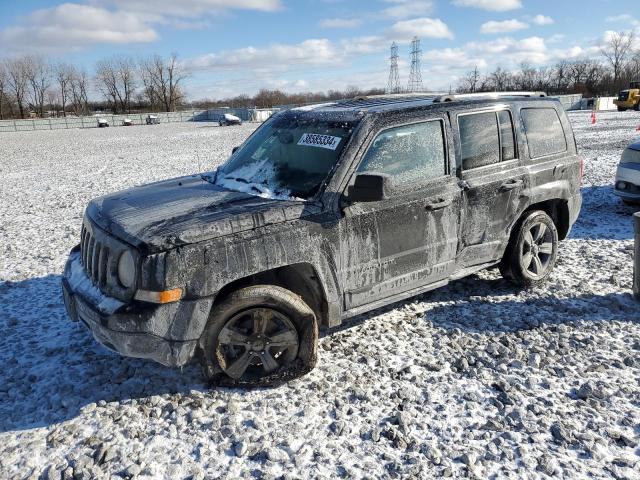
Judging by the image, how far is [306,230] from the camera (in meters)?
3.60

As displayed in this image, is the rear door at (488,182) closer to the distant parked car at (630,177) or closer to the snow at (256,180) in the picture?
the snow at (256,180)

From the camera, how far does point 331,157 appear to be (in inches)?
155

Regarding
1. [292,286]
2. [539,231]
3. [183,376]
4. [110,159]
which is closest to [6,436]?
[183,376]

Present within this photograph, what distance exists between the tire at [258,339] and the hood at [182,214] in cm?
49

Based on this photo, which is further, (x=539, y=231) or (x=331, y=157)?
(x=539, y=231)

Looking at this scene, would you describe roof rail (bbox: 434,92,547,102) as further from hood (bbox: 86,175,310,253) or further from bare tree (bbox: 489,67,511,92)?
bare tree (bbox: 489,67,511,92)

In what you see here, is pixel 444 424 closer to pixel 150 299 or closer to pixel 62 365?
pixel 150 299

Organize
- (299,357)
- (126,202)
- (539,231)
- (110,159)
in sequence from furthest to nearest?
(110,159), (539,231), (126,202), (299,357)

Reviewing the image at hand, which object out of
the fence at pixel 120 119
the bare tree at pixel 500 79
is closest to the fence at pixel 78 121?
the fence at pixel 120 119

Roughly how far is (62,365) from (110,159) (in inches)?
689

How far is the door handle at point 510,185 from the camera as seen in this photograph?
4746 millimetres

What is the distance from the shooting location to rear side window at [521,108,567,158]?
507 cm

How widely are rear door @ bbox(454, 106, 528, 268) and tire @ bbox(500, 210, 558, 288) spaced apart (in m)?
0.19

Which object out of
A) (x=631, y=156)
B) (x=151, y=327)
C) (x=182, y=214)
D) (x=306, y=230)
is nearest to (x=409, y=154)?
(x=306, y=230)
